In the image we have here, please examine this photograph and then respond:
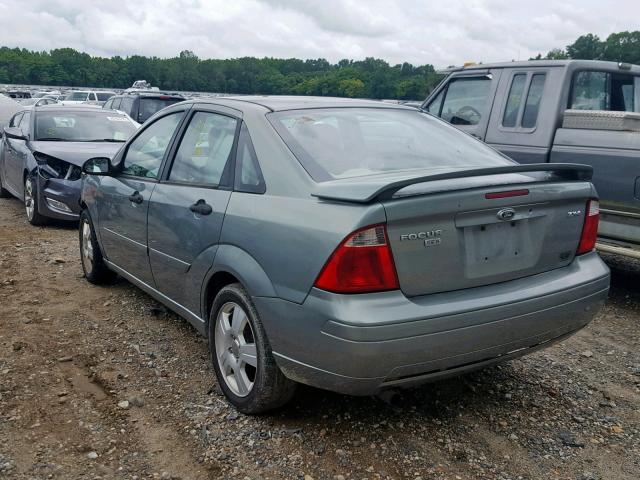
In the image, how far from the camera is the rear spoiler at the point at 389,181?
108 inches

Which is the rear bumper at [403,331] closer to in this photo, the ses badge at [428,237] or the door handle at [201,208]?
the ses badge at [428,237]

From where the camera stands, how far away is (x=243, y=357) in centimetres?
336

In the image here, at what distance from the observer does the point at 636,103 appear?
6953 mm

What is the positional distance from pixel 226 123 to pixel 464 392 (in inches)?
82.0

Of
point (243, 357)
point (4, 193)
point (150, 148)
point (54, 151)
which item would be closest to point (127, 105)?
point (4, 193)

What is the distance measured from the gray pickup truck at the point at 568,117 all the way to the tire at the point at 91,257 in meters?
3.99

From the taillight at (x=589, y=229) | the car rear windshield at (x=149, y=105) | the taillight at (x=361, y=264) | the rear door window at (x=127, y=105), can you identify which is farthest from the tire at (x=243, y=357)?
Result: the rear door window at (x=127, y=105)

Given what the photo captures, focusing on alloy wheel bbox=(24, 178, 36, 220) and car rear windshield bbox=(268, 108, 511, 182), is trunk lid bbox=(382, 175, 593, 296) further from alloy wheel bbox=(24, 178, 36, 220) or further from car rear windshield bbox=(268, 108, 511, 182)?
alloy wheel bbox=(24, 178, 36, 220)

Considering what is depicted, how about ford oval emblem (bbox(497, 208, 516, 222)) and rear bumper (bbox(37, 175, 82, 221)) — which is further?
rear bumper (bbox(37, 175, 82, 221))

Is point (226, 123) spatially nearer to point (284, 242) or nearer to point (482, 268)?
point (284, 242)

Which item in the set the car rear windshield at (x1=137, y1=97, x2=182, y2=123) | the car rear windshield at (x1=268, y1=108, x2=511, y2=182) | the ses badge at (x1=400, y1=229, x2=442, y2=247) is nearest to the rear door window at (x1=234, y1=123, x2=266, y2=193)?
the car rear windshield at (x1=268, y1=108, x2=511, y2=182)

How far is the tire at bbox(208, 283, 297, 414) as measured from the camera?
317 cm

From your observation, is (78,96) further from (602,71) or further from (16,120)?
(602,71)

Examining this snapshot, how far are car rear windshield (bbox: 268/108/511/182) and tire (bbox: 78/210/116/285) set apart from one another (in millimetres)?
2645
